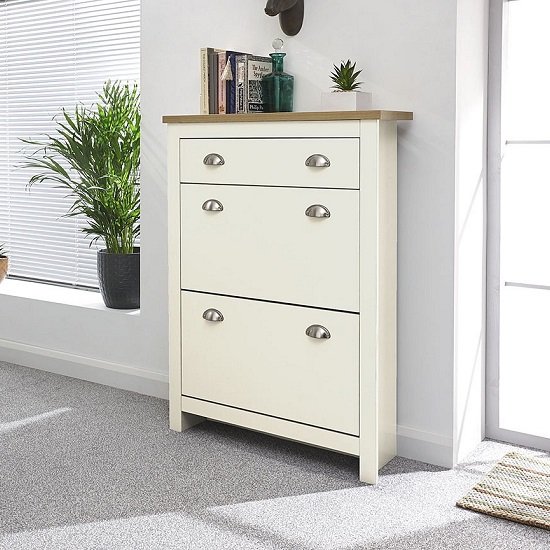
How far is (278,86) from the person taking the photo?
9.95 feet

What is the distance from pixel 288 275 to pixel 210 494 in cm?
78

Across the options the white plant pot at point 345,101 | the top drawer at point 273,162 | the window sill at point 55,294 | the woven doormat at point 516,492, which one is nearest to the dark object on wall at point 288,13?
the white plant pot at point 345,101

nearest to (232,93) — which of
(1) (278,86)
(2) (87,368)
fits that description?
(1) (278,86)

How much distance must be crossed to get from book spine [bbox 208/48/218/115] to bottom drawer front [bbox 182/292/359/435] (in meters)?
0.71

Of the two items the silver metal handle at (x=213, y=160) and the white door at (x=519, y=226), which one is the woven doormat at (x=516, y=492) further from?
the silver metal handle at (x=213, y=160)

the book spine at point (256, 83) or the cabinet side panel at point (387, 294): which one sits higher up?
the book spine at point (256, 83)

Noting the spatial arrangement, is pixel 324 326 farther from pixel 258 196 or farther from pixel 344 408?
pixel 258 196

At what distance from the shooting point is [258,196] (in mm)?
2838

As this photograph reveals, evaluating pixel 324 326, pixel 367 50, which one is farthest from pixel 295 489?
pixel 367 50

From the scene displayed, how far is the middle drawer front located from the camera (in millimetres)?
2672

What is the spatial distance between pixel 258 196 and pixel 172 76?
92cm

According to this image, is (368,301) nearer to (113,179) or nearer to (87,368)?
(113,179)

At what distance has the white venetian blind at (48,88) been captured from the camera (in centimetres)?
408

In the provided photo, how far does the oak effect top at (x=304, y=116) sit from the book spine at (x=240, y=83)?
6.2 inches
